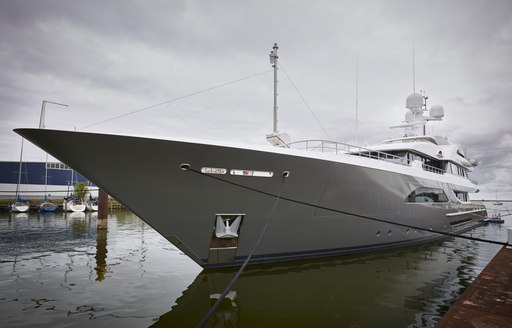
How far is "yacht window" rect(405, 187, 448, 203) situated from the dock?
19.8 ft

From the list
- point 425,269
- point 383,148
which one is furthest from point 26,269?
point 383,148

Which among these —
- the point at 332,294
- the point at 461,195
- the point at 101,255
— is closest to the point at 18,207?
the point at 101,255

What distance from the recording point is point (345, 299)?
6871 millimetres

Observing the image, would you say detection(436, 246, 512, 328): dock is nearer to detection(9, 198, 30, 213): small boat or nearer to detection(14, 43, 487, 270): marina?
detection(14, 43, 487, 270): marina

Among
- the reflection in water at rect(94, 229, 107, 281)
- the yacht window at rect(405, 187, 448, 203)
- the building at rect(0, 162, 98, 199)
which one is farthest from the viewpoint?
the building at rect(0, 162, 98, 199)

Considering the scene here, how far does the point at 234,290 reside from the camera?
24.4 feet

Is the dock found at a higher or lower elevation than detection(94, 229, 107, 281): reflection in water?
higher

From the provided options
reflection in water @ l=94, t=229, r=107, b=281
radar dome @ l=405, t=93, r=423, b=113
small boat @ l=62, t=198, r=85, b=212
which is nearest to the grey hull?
reflection in water @ l=94, t=229, r=107, b=281

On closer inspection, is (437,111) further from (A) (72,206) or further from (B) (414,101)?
(A) (72,206)

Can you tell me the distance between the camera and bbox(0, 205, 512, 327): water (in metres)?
5.89

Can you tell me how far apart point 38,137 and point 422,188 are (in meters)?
13.8

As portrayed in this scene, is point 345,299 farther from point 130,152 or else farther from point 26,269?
point 26,269

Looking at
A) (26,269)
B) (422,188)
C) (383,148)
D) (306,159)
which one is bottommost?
(26,269)

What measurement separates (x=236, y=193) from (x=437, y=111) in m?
21.6
